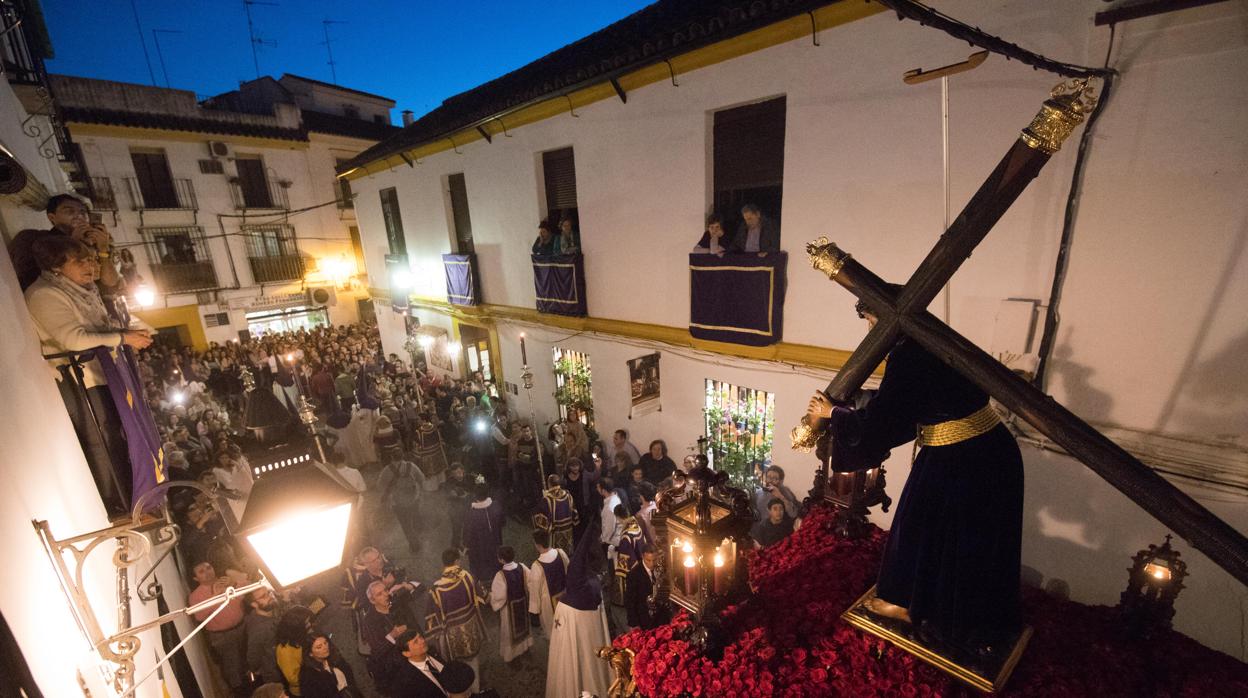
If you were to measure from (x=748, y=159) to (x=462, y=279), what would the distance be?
9117mm

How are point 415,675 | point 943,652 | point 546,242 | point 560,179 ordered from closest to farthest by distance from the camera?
point 943,652, point 415,675, point 560,179, point 546,242

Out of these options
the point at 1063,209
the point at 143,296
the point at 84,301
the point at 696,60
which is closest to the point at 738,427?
the point at 1063,209

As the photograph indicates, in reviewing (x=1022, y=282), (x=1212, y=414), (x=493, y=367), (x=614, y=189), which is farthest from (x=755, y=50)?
(x=493, y=367)

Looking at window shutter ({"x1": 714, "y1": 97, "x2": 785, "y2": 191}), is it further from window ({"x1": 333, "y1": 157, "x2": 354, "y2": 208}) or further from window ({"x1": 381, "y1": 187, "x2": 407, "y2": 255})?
window ({"x1": 333, "y1": 157, "x2": 354, "y2": 208})

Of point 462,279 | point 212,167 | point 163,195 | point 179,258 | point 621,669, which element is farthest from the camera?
point 212,167

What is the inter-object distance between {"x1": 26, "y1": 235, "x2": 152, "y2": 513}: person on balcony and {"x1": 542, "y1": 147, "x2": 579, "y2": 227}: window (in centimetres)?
783

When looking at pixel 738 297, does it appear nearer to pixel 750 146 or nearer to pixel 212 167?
pixel 750 146

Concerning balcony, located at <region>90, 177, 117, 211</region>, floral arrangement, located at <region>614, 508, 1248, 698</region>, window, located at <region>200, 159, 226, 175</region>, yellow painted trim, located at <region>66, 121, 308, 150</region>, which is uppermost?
yellow painted trim, located at <region>66, 121, 308, 150</region>

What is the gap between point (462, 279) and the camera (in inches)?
545

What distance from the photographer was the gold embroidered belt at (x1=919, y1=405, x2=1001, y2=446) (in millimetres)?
2848

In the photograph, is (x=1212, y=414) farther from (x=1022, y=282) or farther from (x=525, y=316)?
(x=525, y=316)

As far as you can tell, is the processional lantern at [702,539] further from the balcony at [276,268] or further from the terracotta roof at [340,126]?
the terracotta roof at [340,126]

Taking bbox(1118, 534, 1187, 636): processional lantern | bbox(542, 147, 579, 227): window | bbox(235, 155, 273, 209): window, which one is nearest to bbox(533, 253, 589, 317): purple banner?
bbox(542, 147, 579, 227): window

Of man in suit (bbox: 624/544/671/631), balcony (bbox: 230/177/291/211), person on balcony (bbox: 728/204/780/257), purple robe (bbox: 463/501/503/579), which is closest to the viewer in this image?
man in suit (bbox: 624/544/671/631)
